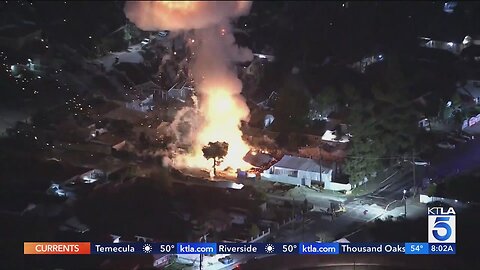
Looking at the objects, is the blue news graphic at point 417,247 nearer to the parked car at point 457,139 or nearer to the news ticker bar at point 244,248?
the news ticker bar at point 244,248

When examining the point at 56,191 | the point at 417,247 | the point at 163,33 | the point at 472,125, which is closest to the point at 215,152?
the point at 163,33

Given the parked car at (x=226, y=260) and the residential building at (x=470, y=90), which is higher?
the residential building at (x=470, y=90)

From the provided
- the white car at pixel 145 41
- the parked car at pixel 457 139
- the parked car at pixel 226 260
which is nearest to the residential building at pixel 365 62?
the parked car at pixel 457 139

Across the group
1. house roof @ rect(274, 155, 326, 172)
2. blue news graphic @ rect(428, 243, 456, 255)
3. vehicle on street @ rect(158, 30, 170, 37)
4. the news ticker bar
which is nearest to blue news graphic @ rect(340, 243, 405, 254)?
the news ticker bar

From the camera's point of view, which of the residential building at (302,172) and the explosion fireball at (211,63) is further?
the residential building at (302,172)

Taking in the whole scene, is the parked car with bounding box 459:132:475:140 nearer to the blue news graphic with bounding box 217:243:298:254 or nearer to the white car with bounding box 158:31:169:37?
the blue news graphic with bounding box 217:243:298:254

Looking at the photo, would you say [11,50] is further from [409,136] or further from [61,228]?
[409,136]
